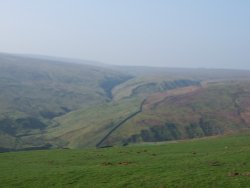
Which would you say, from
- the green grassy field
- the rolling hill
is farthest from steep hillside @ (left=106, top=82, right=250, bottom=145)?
the green grassy field

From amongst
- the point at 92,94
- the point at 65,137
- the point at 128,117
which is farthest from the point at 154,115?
the point at 92,94

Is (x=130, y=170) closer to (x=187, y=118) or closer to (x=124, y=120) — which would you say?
(x=124, y=120)

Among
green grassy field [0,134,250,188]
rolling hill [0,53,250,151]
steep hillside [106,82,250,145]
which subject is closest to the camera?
green grassy field [0,134,250,188]

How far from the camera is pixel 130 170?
3162cm

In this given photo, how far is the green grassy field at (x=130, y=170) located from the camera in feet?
90.9

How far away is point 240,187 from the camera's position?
82.7ft

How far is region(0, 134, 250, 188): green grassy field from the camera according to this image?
90.9 feet

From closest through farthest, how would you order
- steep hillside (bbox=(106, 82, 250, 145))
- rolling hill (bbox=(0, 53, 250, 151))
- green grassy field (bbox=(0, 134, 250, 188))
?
1. green grassy field (bbox=(0, 134, 250, 188))
2. rolling hill (bbox=(0, 53, 250, 151))
3. steep hillside (bbox=(106, 82, 250, 145))

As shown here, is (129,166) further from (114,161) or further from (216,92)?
(216,92)

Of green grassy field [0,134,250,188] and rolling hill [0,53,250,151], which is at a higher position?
green grassy field [0,134,250,188]

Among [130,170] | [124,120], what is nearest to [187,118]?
[124,120]

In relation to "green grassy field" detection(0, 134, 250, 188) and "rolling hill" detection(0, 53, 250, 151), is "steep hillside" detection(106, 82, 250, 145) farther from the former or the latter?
"green grassy field" detection(0, 134, 250, 188)

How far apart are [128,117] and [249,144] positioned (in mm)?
65211

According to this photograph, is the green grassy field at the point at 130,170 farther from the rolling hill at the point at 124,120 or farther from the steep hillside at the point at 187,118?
the steep hillside at the point at 187,118
